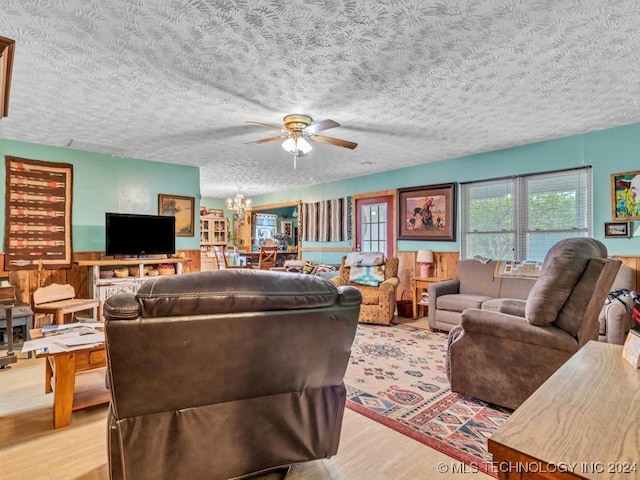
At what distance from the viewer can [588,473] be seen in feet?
2.05

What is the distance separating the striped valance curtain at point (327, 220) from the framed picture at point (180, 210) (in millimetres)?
2682

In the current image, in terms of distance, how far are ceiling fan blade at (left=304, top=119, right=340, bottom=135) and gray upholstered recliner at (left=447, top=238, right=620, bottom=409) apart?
190 centimetres

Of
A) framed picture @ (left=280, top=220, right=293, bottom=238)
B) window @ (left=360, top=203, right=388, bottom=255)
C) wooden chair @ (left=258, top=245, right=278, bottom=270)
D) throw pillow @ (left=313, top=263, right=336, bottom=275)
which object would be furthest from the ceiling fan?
framed picture @ (left=280, top=220, right=293, bottom=238)

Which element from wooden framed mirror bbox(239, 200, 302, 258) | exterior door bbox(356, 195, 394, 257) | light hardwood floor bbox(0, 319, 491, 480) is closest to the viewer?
light hardwood floor bbox(0, 319, 491, 480)

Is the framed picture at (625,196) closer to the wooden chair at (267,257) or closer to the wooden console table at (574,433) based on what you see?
the wooden console table at (574,433)

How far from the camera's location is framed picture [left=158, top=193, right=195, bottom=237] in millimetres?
5359

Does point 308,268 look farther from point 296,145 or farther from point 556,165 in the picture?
point 556,165

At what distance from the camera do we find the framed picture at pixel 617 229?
370 cm

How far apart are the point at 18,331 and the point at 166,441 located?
4015mm

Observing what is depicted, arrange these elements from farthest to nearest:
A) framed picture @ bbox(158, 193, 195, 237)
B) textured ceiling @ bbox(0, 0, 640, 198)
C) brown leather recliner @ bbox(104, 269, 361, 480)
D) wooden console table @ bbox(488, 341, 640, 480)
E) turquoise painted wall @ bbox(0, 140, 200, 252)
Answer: framed picture @ bbox(158, 193, 195, 237)
turquoise painted wall @ bbox(0, 140, 200, 252)
textured ceiling @ bbox(0, 0, 640, 198)
brown leather recliner @ bbox(104, 269, 361, 480)
wooden console table @ bbox(488, 341, 640, 480)

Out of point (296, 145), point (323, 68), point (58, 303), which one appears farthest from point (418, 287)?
point (58, 303)

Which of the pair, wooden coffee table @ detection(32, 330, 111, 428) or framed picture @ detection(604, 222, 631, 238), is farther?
framed picture @ detection(604, 222, 631, 238)

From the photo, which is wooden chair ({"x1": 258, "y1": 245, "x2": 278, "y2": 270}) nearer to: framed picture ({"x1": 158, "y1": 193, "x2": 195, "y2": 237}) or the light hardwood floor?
framed picture ({"x1": 158, "y1": 193, "x2": 195, "y2": 237})

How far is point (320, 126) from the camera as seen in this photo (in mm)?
3150
